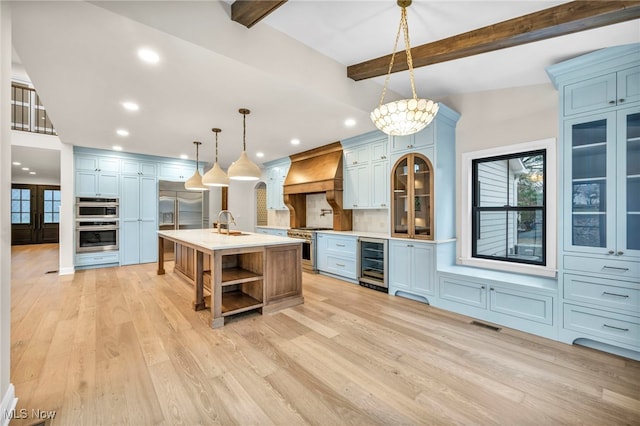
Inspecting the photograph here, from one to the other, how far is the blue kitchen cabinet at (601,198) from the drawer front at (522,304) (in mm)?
129

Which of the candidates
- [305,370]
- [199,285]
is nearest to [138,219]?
→ [199,285]

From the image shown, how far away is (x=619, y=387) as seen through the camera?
1935mm

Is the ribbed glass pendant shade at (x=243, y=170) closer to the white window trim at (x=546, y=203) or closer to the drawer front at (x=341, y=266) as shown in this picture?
the drawer front at (x=341, y=266)

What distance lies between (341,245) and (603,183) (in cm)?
331

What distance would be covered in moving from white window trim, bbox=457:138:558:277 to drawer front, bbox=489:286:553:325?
0.54 metres

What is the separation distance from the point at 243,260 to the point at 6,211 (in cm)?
238

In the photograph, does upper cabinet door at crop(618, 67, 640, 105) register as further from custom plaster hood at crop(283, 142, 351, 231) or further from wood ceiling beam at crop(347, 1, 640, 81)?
custom plaster hood at crop(283, 142, 351, 231)

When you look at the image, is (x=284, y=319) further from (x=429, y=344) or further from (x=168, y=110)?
(x=168, y=110)

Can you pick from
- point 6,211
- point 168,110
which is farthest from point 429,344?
point 168,110

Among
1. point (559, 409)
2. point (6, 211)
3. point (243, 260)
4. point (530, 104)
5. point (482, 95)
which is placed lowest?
point (559, 409)

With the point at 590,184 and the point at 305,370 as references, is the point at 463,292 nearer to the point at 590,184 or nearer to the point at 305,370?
the point at 590,184

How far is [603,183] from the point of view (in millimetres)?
2402

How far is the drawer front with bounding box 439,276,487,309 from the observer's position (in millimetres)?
3094

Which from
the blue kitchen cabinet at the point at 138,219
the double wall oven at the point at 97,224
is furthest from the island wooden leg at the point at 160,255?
the double wall oven at the point at 97,224
